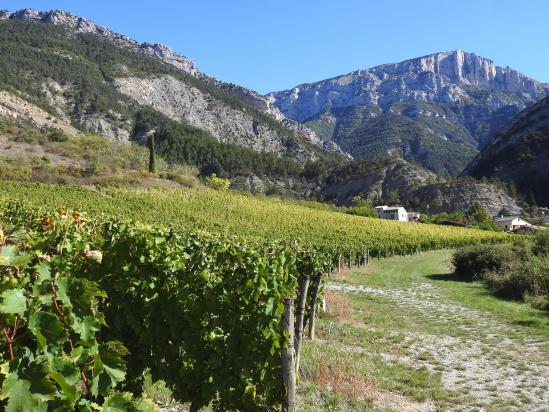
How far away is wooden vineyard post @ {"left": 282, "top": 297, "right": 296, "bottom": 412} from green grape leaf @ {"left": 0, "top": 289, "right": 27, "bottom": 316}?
2.88 meters

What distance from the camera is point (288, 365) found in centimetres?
476

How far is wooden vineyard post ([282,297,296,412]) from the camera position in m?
4.71

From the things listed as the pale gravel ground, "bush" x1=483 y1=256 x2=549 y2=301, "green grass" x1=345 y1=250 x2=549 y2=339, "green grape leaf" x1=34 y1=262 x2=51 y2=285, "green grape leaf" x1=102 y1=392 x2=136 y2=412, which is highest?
"green grape leaf" x1=34 y1=262 x2=51 y2=285

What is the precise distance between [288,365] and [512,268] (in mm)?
19476

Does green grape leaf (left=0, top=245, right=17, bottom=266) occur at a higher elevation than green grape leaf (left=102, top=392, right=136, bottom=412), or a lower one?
higher

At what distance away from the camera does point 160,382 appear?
6.79m

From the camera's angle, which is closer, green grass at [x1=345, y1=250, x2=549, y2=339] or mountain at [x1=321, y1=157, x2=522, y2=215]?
green grass at [x1=345, y1=250, x2=549, y2=339]

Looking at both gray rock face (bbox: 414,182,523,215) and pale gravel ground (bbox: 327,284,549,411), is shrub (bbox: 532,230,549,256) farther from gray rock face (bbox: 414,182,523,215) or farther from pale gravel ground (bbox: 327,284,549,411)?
gray rock face (bbox: 414,182,523,215)

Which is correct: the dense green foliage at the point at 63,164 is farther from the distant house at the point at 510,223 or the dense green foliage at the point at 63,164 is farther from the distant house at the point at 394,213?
the distant house at the point at 510,223

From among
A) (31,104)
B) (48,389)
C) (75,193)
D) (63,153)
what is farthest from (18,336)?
(31,104)

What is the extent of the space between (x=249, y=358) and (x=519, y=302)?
15.3m

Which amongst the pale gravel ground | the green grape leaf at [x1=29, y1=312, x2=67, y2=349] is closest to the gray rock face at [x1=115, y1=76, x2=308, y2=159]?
the pale gravel ground

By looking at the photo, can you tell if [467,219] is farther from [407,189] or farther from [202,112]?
[202,112]

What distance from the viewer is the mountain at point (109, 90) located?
113 m
